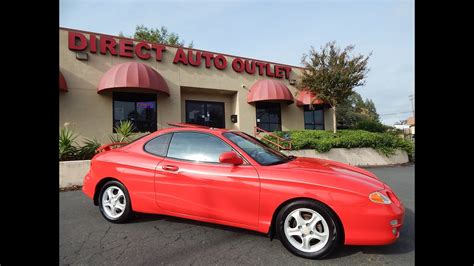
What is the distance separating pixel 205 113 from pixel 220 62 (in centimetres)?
286

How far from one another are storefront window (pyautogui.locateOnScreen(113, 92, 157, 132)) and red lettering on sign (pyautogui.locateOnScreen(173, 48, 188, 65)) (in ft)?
6.85

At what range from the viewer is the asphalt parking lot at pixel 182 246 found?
2346mm

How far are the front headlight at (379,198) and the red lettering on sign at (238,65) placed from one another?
11.3 m

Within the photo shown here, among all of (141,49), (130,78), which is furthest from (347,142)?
(141,49)

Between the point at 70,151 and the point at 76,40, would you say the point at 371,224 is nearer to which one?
the point at 70,151

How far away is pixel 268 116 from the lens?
13742mm

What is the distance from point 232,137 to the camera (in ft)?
10.5

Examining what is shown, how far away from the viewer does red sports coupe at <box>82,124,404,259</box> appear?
229cm

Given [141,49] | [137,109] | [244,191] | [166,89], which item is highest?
[141,49]

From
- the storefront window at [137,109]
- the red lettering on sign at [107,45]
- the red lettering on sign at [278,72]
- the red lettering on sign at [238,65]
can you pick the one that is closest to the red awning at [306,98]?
the red lettering on sign at [278,72]

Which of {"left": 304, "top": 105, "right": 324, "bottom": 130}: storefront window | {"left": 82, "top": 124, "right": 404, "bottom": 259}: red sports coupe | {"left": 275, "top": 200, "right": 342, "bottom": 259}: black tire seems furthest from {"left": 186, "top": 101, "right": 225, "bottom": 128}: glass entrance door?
{"left": 275, "top": 200, "right": 342, "bottom": 259}: black tire

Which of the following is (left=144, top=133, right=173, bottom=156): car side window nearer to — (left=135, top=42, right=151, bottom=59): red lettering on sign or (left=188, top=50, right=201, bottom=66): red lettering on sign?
(left=135, top=42, right=151, bottom=59): red lettering on sign
